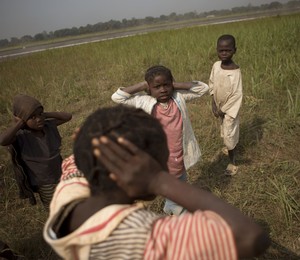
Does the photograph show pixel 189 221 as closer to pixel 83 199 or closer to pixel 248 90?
pixel 83 199

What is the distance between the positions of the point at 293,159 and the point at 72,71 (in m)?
7.88

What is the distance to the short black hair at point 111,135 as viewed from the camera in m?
0.89

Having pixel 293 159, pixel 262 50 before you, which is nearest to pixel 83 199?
pixel 293 159

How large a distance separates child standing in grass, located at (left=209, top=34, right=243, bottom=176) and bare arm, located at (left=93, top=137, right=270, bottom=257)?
2.52m

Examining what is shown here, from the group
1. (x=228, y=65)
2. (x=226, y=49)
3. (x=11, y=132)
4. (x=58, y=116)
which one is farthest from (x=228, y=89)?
(x=11, y=132)

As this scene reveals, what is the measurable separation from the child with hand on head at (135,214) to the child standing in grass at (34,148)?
4.58 ft

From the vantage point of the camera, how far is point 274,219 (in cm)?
255

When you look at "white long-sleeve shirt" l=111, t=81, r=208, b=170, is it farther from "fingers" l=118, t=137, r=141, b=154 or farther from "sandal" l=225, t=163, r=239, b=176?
"fingers" l=118, t=137, r=141, b=154

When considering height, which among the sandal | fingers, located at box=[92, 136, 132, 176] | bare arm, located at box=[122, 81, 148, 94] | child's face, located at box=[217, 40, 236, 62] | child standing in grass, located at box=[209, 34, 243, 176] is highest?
fingers, located at box=[92, 136, 132, 176]

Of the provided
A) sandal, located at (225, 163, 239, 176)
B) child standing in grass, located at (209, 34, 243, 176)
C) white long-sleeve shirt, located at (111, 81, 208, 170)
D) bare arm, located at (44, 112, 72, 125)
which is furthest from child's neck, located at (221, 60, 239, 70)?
bare arm, located at (44, 112, 72, 125)

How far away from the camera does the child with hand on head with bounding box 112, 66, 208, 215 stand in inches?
89.8

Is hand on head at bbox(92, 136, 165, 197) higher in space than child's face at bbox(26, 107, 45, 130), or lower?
higher

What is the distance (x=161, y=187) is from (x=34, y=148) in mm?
1759

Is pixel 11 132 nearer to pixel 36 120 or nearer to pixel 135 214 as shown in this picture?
pixel 36 120
